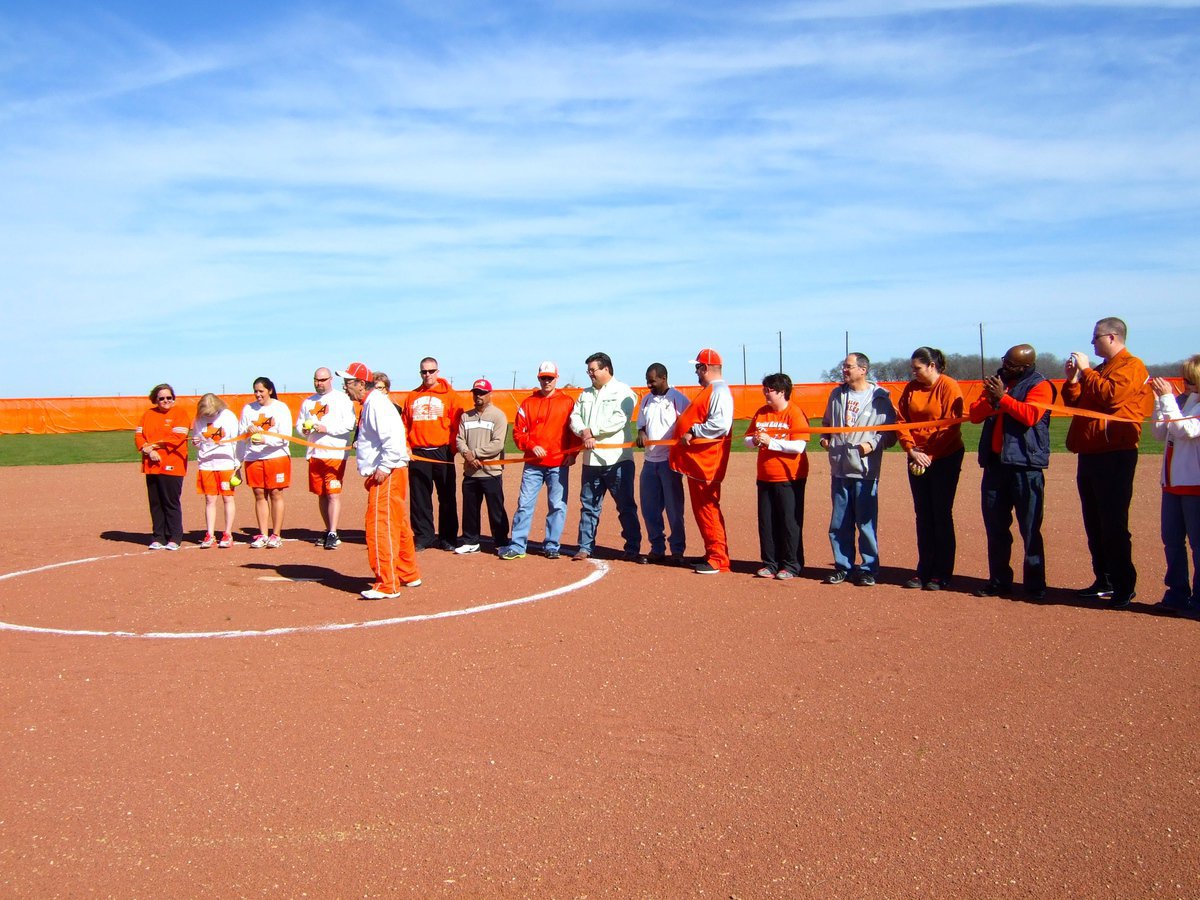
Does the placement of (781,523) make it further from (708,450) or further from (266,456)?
(266,456)

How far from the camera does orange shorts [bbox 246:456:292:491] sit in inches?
456

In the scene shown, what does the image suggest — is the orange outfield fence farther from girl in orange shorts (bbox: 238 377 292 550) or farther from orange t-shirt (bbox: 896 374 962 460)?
orange t-shirt (bbox: 896 374 962 460)

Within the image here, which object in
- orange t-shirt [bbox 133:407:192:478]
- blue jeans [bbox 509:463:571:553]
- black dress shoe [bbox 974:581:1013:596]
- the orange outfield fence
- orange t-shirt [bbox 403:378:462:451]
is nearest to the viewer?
black dress shoe [bbox 974:581:1013:596]

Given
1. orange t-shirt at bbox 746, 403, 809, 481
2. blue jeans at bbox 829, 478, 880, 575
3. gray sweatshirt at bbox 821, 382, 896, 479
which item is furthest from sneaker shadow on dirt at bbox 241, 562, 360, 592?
gray sweatshirt at bbox 821, 382, 896, 479

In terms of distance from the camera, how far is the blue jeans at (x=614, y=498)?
1044cm

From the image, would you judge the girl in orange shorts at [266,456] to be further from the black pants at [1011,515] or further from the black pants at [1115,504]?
the black pants at [1115,504]

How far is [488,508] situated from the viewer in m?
11.1

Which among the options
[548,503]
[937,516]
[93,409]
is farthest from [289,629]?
[93,409]

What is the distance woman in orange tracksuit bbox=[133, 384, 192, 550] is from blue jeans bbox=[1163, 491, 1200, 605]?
969 cm

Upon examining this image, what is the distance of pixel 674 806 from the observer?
4.49m

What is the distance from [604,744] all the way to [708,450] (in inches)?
188

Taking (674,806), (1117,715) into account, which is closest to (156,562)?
(674,806)

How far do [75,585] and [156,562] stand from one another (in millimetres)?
1140

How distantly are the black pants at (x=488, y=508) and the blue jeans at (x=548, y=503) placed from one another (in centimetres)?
42
